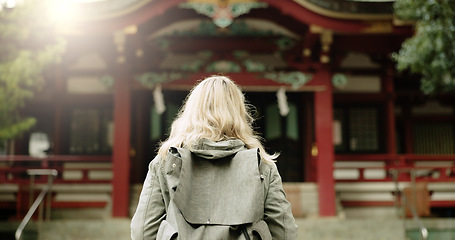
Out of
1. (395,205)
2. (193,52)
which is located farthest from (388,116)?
(193,52)

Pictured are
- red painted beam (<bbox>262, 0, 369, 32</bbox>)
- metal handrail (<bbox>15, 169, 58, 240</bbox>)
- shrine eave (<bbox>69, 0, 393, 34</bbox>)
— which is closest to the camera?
metal handrail (<bbox>15, 169, 58, 240</bbox>)

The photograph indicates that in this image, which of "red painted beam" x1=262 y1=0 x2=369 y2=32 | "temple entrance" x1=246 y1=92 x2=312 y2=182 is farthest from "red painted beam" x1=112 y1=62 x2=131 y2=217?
"temple entrance" x1=246 y1=92 x2=312 y2=182

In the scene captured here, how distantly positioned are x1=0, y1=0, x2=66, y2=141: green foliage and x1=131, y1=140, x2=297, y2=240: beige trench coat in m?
6.07

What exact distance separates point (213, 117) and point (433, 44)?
19.2 ft

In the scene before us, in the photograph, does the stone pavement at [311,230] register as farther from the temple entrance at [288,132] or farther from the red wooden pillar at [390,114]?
the temple entrance at [288,132]

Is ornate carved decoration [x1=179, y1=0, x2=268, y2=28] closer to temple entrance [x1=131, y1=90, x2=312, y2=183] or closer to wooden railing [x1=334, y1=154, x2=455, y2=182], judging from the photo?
temple entrance [x1=131, y1=90, x2=312, y2=183]

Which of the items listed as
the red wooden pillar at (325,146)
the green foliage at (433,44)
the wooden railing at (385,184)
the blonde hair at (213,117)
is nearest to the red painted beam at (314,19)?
the red wooden pillar at (325,146)

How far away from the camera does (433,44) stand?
268 inches

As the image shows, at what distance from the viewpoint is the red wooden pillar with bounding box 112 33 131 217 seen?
8.80 m

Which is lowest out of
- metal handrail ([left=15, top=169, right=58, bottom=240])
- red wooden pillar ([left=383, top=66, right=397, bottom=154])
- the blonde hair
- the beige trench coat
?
metal handrail ([left=15, top=169, right=58, bottom=240])

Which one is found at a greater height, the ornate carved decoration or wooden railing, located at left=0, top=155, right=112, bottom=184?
the ornate carved decoration

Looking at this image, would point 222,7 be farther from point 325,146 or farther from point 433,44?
point 433,44

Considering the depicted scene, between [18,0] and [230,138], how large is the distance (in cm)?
681

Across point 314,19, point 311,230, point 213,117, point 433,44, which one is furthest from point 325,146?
point 213,117
